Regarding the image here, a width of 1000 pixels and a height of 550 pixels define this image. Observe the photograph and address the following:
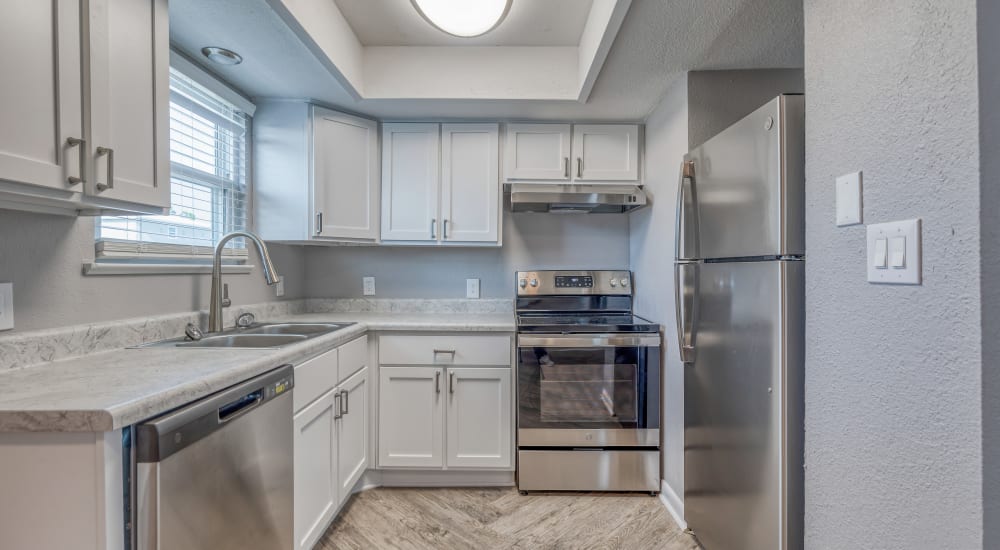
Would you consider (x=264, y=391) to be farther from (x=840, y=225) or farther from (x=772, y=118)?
(x=772, y=118)

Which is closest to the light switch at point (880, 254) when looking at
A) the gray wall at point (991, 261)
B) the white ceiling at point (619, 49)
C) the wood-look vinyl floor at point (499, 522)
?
the gray wall at point (991, 261)

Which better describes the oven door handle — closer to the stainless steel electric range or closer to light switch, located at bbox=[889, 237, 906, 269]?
the stainless steel electric range

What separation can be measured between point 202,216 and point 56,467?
143 centimetres

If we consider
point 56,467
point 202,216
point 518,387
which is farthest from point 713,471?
point 202,216

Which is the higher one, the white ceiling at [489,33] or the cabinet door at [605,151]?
the white ceiling at [489,33]

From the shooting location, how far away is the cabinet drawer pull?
1.08 m

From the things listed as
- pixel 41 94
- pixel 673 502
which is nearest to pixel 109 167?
pixel 41 94

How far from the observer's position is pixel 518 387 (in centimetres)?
226

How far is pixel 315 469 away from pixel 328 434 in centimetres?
15

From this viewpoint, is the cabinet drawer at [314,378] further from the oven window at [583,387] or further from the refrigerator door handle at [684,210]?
the refrigerator door handle at [684,210]

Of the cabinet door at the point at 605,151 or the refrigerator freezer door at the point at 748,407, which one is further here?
the cabinet door at the point at 605,151

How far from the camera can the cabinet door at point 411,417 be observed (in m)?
2.29

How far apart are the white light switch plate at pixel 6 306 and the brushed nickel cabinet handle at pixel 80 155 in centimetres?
43

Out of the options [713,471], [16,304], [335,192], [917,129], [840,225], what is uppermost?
[335,192]
